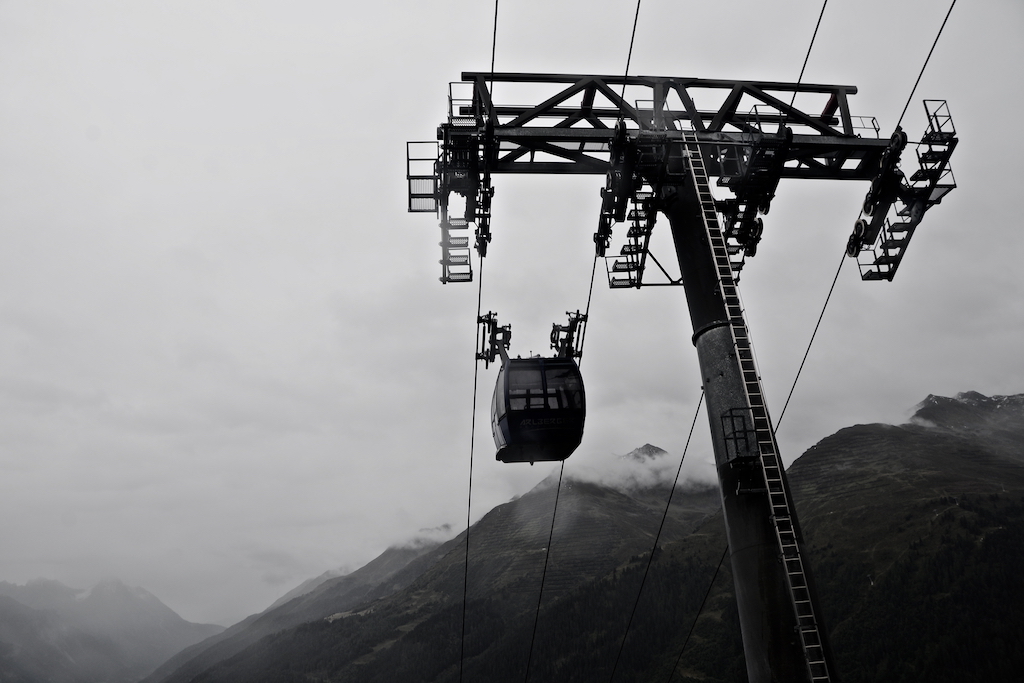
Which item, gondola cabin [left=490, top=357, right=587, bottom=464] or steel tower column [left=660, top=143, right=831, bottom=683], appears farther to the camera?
gondola cabin [left=490, top=357, right=587, bottom=464]

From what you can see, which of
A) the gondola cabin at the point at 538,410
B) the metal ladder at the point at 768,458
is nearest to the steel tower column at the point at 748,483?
the metal ladder at the point at 768,458

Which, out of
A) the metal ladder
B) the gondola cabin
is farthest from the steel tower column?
the gondola cabin

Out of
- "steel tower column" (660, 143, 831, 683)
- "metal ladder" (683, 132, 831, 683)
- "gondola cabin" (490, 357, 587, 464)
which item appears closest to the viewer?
"metal ladder" (683, 132, 831, 683)

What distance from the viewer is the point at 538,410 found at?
67.3 feet

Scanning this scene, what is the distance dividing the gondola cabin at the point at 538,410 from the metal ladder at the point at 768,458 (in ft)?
28.2

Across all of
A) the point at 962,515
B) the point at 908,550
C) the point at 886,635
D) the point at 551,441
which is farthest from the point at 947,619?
the point at 551,441

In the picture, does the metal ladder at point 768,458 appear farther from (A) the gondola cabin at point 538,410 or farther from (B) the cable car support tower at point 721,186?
(A) the gondola cabin at point 538,410

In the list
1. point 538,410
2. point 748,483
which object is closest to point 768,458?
point 748,483

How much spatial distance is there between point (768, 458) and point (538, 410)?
942 centimetres

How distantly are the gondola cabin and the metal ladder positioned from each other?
861 centimetres

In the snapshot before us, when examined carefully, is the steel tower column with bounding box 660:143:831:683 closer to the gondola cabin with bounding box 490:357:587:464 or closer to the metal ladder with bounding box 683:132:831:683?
the metal ladder with bounding box 683:132:831:683

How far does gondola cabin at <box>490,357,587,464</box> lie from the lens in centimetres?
2034

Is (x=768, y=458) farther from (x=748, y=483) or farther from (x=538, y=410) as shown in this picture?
(x=538, y=410)

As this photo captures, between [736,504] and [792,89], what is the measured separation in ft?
34.5
